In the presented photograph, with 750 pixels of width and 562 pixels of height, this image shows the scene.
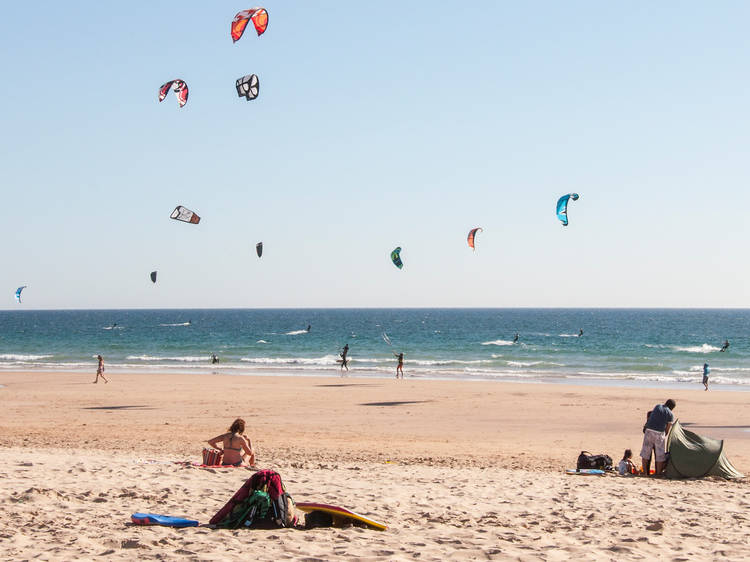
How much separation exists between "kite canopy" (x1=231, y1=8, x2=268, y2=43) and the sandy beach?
8.09m

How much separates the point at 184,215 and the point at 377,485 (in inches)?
424

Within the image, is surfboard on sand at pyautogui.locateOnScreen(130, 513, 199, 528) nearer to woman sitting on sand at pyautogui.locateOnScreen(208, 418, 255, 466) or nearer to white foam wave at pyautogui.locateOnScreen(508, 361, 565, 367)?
woman sitting on sand at pyautogui.locateOnScreen(208, 418, 255, 466)

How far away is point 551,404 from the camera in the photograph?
21.1 m

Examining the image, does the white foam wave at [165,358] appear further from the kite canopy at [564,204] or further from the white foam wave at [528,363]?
the kite canopy at [564,204]

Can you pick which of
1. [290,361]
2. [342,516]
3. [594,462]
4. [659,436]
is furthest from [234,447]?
[290,361]

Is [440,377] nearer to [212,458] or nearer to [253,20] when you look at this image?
[253,20]

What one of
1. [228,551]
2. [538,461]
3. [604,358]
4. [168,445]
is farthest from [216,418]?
[604,358]

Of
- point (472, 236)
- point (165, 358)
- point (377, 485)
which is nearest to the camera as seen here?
point (377, 485)

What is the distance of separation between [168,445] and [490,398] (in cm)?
1211

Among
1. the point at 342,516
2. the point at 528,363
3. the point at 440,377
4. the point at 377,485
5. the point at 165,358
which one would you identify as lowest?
the point at 165,358

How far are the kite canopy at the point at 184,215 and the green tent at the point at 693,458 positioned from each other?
11598mm

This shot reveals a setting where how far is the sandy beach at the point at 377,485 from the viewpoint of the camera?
6102 mm

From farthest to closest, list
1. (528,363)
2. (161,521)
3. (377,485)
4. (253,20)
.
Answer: (528,363) → (253,20) → (377,485) → (161,521)

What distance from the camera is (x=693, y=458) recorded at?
10.0 meters
